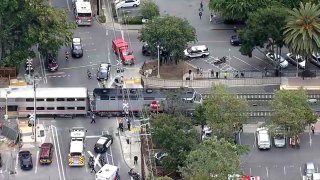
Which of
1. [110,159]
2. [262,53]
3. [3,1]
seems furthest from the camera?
[262,53]

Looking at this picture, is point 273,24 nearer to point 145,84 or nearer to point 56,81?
point 145,84

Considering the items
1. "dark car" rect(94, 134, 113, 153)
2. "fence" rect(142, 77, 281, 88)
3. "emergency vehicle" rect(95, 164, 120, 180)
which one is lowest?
"emergency vehicle" rect(95, 164, 120, 180)

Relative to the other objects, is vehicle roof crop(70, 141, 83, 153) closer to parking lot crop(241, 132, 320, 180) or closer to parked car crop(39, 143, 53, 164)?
parked car crop(39, 143, 53, 164)

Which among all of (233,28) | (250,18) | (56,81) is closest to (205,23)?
(233,28)

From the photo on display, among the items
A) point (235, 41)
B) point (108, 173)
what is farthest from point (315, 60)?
point (108, 173)

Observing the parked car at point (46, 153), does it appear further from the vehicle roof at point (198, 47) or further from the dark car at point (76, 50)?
the vehicle roof at point (198, 47)

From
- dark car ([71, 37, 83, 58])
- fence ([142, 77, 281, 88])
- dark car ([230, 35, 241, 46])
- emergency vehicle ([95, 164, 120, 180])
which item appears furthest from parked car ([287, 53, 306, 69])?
emergency vehicle ([95, 164, 120, 180])

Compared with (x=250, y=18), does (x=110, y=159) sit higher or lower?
lower
